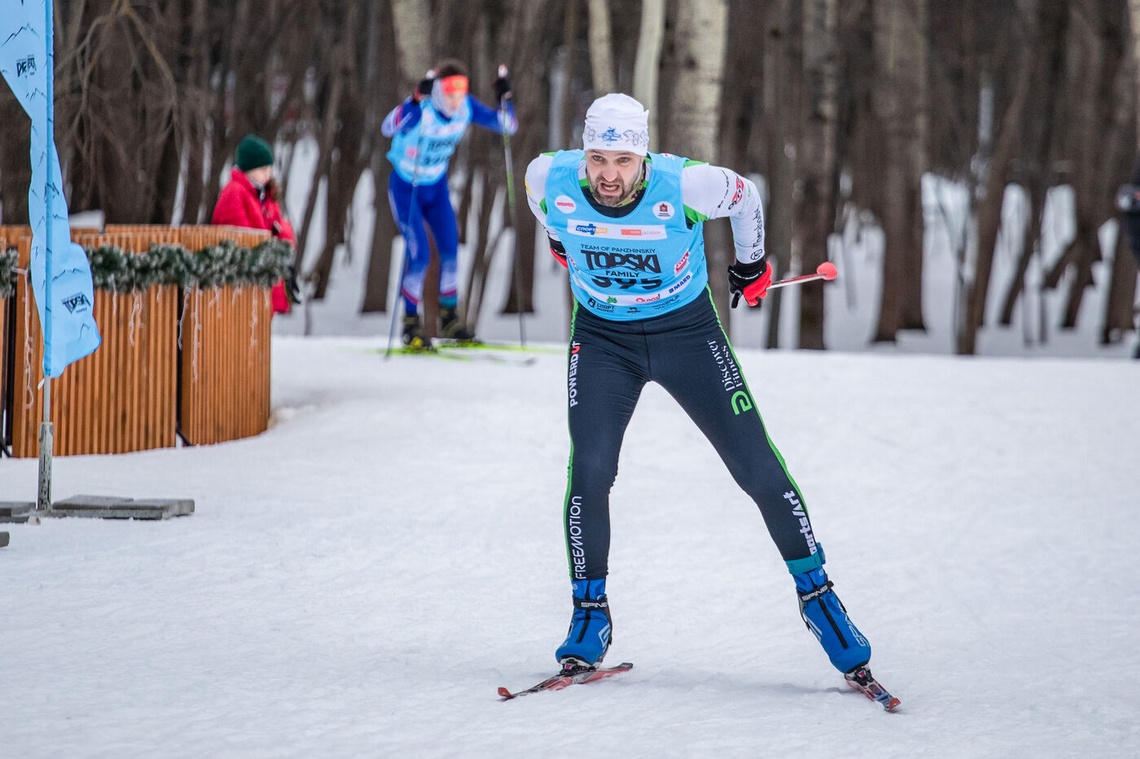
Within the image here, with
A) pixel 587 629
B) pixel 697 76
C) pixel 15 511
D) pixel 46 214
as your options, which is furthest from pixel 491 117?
pixel 587 629

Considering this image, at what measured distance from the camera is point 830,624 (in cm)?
456

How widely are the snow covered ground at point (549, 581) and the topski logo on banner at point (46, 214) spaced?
88 cm

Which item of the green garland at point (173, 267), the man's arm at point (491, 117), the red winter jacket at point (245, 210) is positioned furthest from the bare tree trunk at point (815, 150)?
the green garland at point (173, 267)

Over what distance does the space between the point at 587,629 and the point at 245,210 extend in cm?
626

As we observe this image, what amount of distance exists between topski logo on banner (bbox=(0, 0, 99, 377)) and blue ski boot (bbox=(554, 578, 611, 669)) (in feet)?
10.4

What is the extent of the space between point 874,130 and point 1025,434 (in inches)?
793

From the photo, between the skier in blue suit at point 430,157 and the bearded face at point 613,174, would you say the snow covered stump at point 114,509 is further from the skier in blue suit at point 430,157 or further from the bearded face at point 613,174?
the skier in blue suit at point 430,157

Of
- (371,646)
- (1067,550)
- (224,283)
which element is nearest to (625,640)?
(371,646)

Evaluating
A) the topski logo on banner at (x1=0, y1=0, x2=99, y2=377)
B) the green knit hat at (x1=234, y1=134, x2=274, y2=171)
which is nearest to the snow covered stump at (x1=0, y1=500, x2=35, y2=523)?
the topski logo on banner at (x1=0, y1=0, x2=99, y2=377)

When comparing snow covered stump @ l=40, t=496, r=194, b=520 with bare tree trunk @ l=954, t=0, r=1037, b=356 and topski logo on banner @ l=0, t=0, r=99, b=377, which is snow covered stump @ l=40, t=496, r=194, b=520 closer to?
topski logo on banner @ l=0, t=0, r=99, b=377

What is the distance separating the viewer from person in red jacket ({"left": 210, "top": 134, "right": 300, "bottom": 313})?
10016 mm

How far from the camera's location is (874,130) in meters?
28.9

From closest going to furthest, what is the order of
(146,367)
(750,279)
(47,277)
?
1. (750,279)
2. (47,277)
3. (146,367)

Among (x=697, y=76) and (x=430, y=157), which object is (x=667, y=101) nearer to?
(x=697, y=76)
